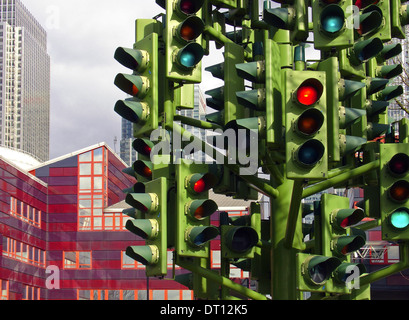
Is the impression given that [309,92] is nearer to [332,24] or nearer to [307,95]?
[307,95]

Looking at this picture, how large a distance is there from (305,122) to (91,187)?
193 feet

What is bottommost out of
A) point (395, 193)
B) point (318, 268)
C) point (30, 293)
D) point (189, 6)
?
point (318, 268)

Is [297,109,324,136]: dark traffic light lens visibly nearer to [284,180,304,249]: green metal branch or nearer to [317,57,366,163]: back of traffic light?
[317,57,366,163]: back of traffic light

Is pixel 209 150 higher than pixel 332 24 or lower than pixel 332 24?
lower

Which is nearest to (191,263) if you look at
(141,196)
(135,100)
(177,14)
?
(141,196)

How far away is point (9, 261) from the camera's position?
56.0 meters

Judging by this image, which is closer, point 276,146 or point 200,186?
point 276,146

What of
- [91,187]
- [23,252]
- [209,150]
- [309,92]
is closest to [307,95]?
[309,92]

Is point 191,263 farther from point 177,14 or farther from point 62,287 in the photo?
point 62,287

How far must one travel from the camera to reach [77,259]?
Result: 63562 millimetres

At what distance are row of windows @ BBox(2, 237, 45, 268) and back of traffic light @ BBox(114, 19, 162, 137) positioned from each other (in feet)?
162

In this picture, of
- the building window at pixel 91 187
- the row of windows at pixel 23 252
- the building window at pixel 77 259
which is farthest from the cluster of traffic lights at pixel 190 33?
the building window at pixel 91 187

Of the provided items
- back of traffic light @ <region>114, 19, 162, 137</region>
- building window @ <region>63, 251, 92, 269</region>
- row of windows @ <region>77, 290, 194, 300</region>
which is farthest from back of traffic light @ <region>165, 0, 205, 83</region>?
building window @ <region>63, 251, 92, 269</region>
